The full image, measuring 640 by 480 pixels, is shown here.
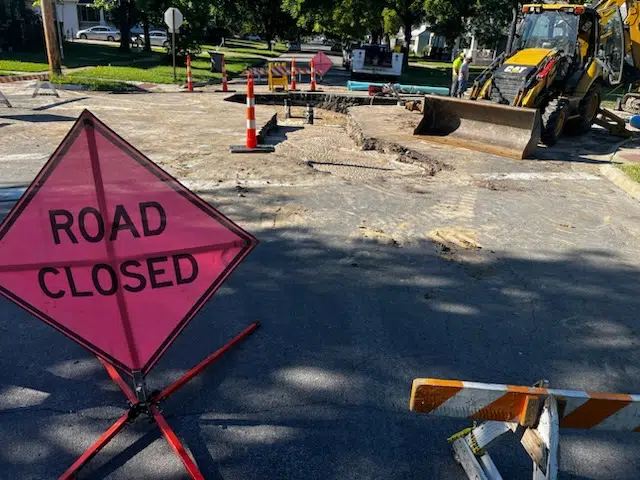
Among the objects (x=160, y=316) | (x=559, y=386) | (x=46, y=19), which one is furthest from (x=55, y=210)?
(x=46, y=19)

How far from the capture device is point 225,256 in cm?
290

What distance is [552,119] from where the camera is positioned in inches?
405

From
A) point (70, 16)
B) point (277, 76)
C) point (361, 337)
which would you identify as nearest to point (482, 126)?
point (361, 337)

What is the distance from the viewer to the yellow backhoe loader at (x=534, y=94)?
10.0m

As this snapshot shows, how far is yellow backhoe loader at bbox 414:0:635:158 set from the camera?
33.0ft

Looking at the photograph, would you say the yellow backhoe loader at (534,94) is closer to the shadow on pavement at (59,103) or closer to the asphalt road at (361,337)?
the asphalt road at (361,337)

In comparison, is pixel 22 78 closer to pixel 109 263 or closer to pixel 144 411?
pixel 109 263

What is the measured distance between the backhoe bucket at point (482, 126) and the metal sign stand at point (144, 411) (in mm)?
8169

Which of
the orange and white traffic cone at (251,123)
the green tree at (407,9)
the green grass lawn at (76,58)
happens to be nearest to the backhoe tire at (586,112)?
the orange and white traffic cone at (251,123)

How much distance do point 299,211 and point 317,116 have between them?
1006 cm

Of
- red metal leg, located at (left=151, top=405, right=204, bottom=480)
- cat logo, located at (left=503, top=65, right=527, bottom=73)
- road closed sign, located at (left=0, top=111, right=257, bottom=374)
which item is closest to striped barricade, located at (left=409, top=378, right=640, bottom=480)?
red metal leg, located at (left=151, top=405, right=204, bottom=480)

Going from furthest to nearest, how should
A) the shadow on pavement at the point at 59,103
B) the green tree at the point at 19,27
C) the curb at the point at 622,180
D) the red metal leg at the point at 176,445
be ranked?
the green tree at the point at 19,27 → the shadow on pavement at the point at 59,103 → the curb at the point at 622,180 → the red metal leg at the point at 176,445

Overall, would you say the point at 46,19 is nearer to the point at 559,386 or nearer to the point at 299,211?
the point at 299,211

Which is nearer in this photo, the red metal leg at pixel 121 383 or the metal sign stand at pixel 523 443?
the metal sign stand at pixel 523 443
